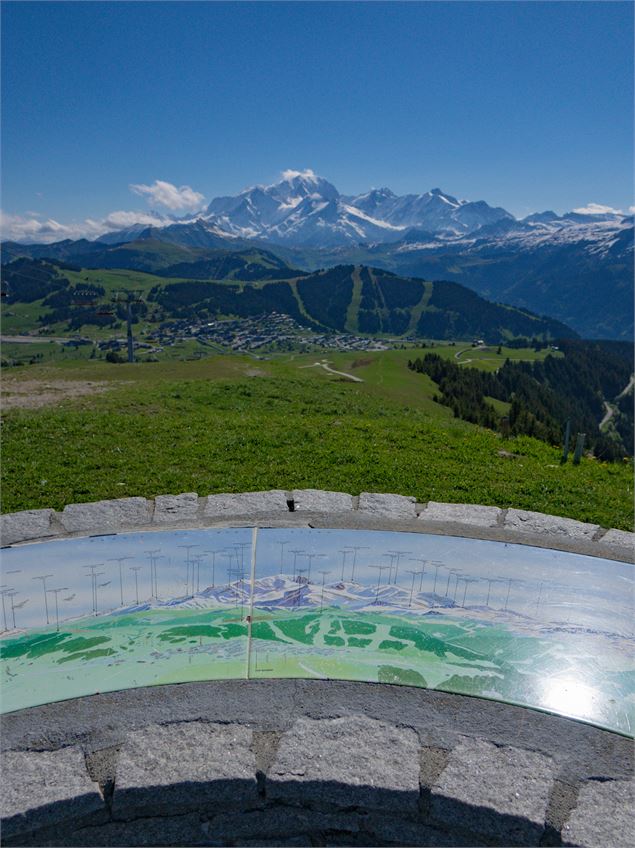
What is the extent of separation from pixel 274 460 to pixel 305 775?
29.6ft

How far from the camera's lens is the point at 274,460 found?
13.4 meters

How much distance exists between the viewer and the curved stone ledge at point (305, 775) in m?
4.42

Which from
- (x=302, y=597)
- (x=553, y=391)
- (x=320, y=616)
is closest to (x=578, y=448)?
(x=302, y=597)

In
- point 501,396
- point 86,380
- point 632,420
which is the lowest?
point 632,420

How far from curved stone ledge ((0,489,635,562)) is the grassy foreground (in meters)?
0.65

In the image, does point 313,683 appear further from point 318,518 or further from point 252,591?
point 318,518

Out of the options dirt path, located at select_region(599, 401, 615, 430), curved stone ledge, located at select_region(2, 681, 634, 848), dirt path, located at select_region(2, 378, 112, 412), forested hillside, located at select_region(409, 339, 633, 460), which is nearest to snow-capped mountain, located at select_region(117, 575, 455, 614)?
curved stone ledge, located at select_region(2, 681, 634, 848)

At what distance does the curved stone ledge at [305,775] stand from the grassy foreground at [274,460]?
20.1ft

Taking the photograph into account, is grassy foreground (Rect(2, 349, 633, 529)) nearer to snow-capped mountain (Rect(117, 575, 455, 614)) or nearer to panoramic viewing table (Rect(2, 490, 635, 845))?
panoramic viewing table (Rect(2, 490, 635, 845))

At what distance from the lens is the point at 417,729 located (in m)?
5.35

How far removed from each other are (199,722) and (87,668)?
1.52m

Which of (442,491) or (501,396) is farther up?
(442,491)

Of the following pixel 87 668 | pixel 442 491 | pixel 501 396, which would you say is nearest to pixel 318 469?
pixel 442 491

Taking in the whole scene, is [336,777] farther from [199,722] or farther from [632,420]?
[632,420]
